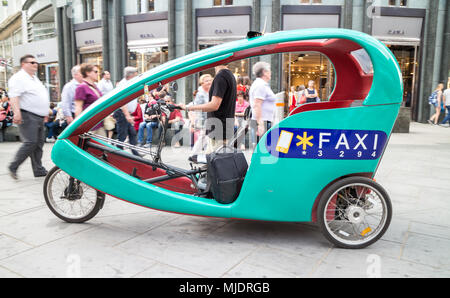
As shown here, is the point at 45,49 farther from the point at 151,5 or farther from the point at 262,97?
the point at 262,97

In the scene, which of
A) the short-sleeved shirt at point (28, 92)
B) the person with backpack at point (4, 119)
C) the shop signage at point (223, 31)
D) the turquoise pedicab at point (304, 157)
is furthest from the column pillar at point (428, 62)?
the person with backpack at point (4, 119)

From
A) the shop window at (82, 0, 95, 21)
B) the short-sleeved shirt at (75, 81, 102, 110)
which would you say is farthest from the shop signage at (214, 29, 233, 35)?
the short-sleeved shirt at (75, 81, 102, 110)

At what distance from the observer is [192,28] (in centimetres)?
1730

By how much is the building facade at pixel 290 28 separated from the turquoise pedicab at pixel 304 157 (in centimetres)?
1298

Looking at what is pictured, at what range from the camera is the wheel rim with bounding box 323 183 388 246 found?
316 centimetres

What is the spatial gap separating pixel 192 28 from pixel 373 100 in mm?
15479

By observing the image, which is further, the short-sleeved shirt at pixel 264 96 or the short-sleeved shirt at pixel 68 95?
the short-sleeved shirt at pixel 264 96

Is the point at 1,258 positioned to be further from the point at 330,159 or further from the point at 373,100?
the point at 373,100

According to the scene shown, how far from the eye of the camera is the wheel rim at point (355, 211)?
10.4 ft

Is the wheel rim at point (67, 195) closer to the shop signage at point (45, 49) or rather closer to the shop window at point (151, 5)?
the shop window at point (151, 5)

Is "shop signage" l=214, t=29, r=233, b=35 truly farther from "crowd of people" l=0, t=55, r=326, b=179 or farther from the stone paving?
the stone paving

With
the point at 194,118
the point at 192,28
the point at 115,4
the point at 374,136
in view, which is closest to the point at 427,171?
the point at 374,136

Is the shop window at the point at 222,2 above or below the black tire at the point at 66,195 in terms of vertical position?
above

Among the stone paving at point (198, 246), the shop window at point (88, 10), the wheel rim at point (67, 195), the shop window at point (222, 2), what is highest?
the shop window at point (88, 10)
